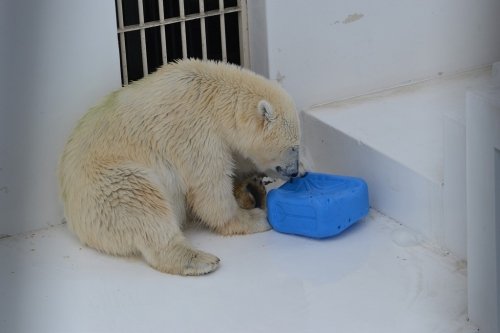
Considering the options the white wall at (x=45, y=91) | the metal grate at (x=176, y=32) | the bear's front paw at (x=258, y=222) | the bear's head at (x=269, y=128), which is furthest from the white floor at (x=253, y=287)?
the metal grate at (x=176, y=32)

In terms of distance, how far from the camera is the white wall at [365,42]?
15.5 feet

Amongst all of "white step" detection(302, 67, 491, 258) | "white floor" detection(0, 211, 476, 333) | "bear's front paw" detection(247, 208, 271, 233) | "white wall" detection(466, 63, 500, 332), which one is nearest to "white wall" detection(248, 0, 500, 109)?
"white step" detection(302, 67, 491, 258)

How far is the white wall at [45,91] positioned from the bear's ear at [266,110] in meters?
0.65

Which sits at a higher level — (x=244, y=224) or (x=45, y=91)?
(x=45, y=91)

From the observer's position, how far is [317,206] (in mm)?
4141

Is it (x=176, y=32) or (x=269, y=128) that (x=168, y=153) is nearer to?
(x=269, y=128)

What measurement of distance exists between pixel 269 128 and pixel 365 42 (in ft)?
3.27

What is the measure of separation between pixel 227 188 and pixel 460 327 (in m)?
1.11

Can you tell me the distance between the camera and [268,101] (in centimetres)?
414

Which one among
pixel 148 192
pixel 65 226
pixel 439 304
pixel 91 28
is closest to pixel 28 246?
pixel 65 226

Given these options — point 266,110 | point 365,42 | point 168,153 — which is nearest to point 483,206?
point 266,110

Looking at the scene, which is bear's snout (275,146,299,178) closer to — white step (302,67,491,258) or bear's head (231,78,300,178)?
bear's head (231,78,300,178)

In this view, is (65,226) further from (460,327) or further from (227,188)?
(460,327)

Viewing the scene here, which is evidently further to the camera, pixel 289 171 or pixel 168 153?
pixel 289 171
